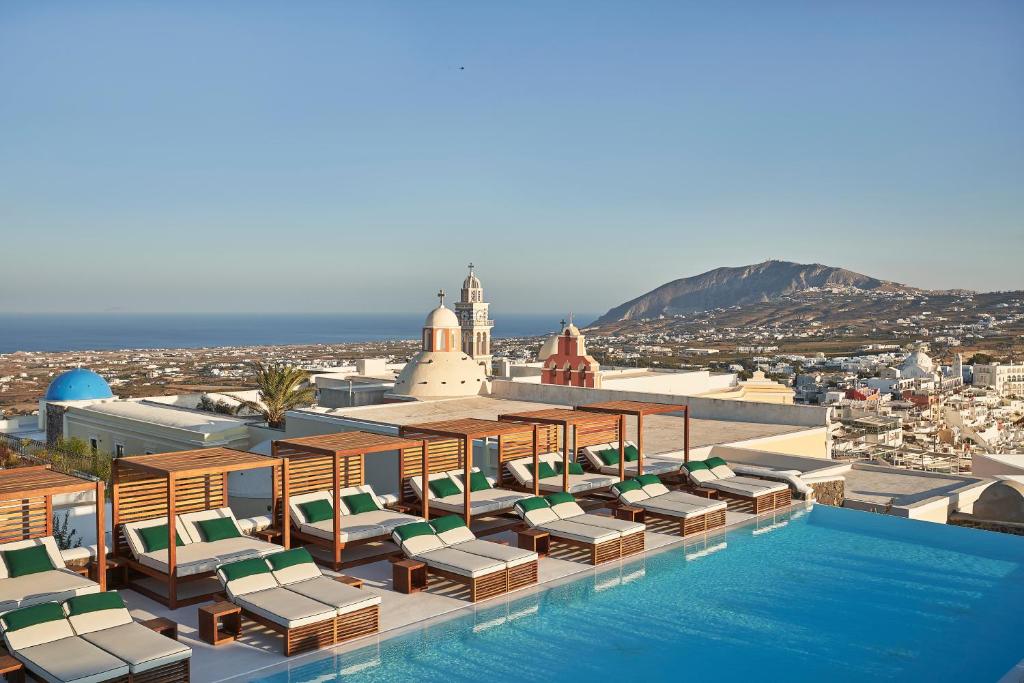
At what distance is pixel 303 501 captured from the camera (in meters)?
10.9

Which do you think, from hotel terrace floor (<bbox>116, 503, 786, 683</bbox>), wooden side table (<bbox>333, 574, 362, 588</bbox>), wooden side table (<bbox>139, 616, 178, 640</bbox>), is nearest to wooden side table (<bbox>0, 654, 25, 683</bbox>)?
wooden side table (<bbox>139, 616, 178, 640</bbox>)

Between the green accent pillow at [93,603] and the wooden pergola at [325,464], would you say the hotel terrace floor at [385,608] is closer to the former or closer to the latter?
the wooden pergola at [325,464]

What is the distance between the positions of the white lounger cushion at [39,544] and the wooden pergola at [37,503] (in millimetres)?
242

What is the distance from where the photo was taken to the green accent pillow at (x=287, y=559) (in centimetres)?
858

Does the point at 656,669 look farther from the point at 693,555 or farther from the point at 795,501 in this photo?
the point at 795,501

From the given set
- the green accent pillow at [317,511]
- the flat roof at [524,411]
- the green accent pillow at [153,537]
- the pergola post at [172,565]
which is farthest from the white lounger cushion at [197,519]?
the flat roof at [524,411]

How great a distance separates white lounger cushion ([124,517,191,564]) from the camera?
30.0 feet

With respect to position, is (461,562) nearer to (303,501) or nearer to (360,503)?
(360,503)

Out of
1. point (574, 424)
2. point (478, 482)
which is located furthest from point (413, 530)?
point (574, 424)

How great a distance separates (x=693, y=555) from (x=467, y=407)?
1387cm

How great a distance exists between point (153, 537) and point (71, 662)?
2808 millimetres

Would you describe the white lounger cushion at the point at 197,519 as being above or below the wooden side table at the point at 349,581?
above

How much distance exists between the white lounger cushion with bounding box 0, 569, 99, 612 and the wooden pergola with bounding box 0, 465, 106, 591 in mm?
210

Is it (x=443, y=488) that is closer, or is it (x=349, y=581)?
(x=349, y=581)
